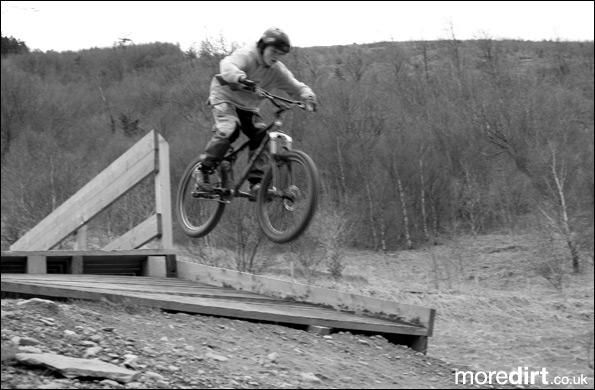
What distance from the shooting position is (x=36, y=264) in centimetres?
761

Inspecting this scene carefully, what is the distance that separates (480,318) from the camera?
824 inches

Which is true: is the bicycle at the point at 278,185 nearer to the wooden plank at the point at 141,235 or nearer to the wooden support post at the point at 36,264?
the wooden plank at the point at 141,235

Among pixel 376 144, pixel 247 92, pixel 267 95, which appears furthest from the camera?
pixel 376 144

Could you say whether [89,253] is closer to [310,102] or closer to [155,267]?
[155,267]

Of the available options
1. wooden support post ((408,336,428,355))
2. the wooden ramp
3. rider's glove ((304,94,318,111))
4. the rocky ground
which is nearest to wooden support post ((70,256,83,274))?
the wooden ramp

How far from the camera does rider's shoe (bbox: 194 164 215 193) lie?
25.5 ft

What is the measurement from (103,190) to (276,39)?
9.22 ft

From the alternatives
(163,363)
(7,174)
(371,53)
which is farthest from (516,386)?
(371,53)

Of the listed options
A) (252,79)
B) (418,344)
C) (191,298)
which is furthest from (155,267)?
(418,344)

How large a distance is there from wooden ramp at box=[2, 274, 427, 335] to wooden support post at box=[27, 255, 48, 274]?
236 millimetres

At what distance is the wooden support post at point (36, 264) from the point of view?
7570mm

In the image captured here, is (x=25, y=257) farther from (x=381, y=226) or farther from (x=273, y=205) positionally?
(x=381, y=226)

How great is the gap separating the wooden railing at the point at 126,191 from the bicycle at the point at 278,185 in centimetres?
61

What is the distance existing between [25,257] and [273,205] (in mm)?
2438
